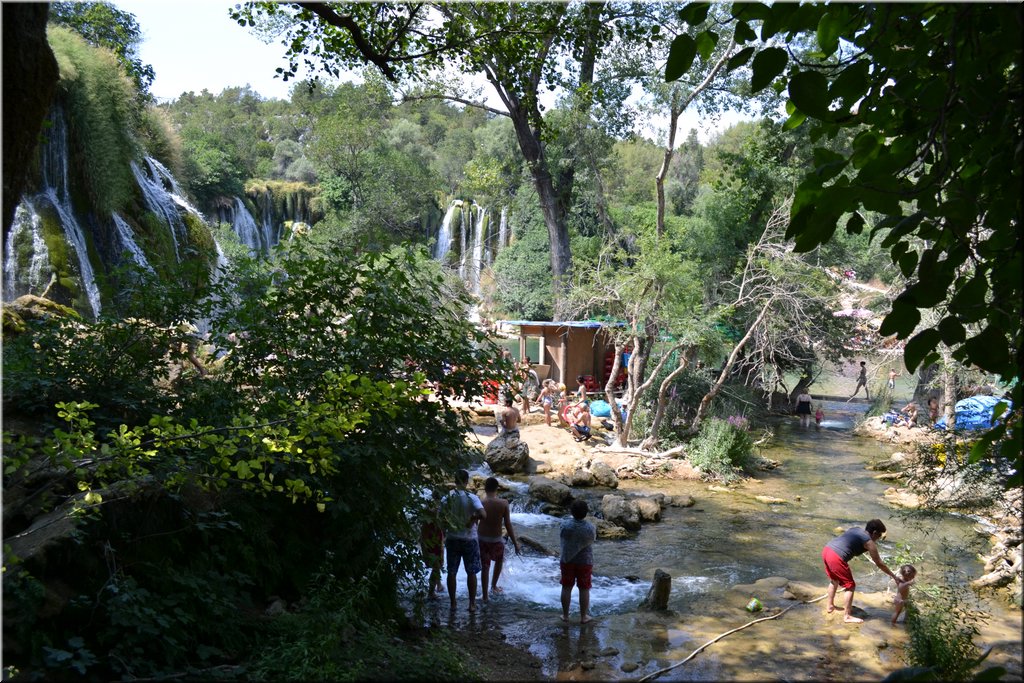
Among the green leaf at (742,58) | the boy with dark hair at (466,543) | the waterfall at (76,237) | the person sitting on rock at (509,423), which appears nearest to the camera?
the green leaf at (742,58)

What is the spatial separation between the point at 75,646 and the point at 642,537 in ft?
27.2

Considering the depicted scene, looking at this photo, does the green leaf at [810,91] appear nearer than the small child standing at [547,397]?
Yes

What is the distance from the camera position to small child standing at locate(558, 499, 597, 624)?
24.2ft

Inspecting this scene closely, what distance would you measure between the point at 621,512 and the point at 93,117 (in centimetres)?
1249

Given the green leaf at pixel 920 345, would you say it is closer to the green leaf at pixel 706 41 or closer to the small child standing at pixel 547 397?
the green leaf at pixel 706 41

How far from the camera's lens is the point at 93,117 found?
14789 mm

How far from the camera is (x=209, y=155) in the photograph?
29.2m

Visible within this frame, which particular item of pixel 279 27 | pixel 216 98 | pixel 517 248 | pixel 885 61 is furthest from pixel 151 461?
pixel 216 98

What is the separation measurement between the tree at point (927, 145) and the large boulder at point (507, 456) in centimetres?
1144

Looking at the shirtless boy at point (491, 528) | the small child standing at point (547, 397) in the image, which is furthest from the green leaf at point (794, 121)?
the small child standing at point (547, 397)

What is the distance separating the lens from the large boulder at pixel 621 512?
440 inches

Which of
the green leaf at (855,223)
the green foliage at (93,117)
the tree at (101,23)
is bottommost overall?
the green leaf at (855,223)

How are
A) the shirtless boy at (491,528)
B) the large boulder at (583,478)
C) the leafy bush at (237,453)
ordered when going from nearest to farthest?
1. the leafy bush at (237,453)
2. the shirtless boy at (491,528)
3. the large boulder at (583,478)

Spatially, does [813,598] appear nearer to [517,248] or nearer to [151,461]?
[151,461]
